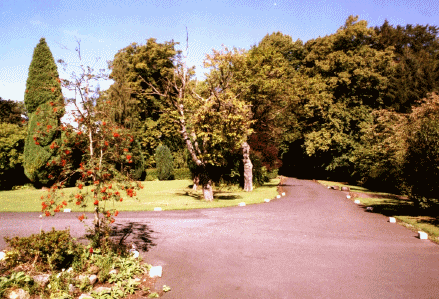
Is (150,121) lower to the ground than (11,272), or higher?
higher

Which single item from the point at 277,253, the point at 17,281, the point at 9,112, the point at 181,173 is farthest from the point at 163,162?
the point at 17,281

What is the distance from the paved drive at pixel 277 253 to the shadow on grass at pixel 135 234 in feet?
0.10

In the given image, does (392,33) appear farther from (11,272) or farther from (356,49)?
(11,272)

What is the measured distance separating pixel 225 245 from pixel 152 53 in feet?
115

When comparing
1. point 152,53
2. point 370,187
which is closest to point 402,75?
point 370,187

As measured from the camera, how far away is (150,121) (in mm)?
40969

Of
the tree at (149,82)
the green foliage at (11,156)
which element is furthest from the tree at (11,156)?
the tree at (149,82)

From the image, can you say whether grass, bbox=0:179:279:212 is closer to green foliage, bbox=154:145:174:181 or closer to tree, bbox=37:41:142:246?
tree, bbox=37:41:142:246

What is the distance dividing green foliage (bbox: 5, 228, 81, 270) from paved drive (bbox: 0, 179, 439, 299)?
1.96 m

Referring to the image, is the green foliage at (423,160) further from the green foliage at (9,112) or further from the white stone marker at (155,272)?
the green foliage at (9,112)

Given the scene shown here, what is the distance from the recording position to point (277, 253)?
7.78 meters

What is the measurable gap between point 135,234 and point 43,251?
3780 mm

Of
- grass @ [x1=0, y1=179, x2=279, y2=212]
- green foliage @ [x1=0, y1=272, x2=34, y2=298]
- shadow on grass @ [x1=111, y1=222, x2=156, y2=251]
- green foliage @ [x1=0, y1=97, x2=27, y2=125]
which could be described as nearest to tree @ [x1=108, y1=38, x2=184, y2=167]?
green foliage @ [x1=0, y1=97, x2=27, y2=125]

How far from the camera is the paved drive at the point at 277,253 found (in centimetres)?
568
